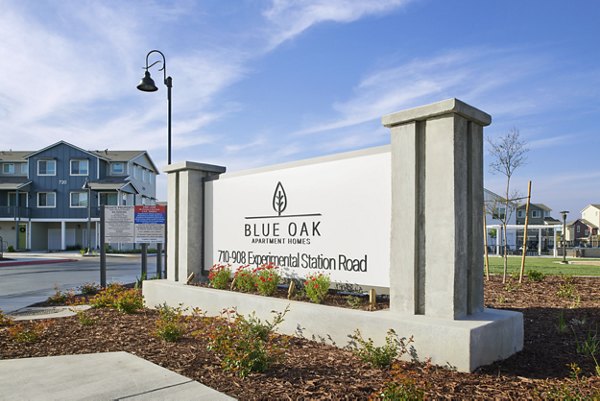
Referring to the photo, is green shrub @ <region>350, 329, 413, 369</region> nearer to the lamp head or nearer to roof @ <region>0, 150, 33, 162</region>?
the lamp head

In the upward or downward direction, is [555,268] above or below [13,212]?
below

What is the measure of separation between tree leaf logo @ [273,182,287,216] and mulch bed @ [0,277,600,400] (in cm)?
218

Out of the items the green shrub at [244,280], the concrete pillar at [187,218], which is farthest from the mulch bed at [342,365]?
the concrete pillar at [187,218]

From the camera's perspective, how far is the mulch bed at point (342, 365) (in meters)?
3.92

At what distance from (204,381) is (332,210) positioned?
10.1 feet

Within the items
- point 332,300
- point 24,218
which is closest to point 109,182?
point 24,218

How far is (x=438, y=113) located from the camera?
5.05 metres

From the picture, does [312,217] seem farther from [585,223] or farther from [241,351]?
[585,223]

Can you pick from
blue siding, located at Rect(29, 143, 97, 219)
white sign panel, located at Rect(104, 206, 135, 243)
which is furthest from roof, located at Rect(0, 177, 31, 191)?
white sign panel, located at Rect(104, 206, 135, 243)

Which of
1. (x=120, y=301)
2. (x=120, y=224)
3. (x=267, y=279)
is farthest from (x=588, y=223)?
(x=120, y=301)

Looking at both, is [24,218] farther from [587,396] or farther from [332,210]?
[587,396]

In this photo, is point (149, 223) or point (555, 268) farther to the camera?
point (555, 268)

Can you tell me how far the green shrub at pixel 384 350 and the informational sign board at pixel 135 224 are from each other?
8586 mm

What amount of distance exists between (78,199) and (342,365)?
149 feet
